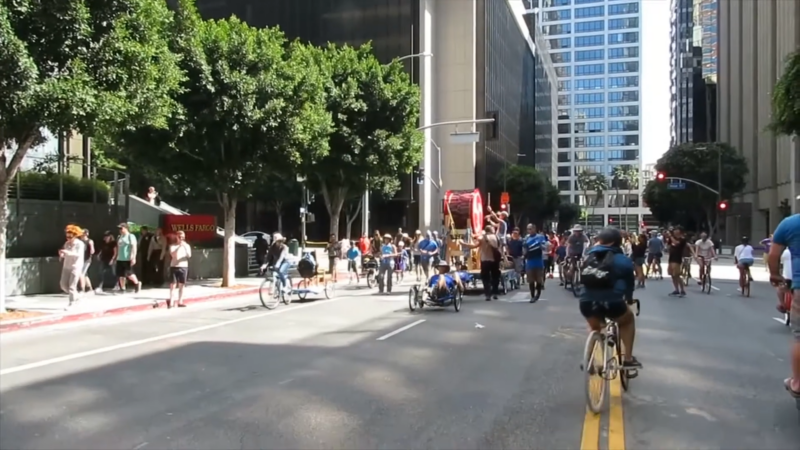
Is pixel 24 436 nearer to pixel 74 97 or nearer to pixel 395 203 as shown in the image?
pixel 74 97

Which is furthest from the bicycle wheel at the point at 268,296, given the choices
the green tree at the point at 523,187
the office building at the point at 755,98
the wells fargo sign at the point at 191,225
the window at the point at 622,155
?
the window at the point at 622,155

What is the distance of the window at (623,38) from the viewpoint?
490ft

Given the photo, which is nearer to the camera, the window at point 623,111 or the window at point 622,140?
the window at point 623,111

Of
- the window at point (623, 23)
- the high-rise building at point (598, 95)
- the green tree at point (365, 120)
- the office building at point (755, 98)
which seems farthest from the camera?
the high-rise building at point (598, 95)

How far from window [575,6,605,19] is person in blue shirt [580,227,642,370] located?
155 metres

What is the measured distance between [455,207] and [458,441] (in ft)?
54.2

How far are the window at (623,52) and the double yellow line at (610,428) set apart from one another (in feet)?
506

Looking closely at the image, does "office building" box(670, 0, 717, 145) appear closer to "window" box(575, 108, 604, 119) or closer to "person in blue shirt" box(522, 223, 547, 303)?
"window" box(575, 108, 604, 119)

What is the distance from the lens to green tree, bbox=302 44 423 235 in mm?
29562

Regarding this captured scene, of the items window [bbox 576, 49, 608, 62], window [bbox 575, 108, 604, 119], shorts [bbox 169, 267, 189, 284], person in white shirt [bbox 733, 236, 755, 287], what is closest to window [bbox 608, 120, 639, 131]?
window [bbox 575, 108, 604, 119]

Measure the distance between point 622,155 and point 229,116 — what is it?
14630 cm

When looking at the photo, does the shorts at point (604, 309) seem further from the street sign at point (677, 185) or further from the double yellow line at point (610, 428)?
the street sign at point (677, 185)

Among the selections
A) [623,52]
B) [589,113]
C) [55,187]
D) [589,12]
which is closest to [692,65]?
[623,52]

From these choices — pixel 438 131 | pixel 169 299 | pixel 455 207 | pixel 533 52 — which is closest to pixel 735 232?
pixel 438 131
